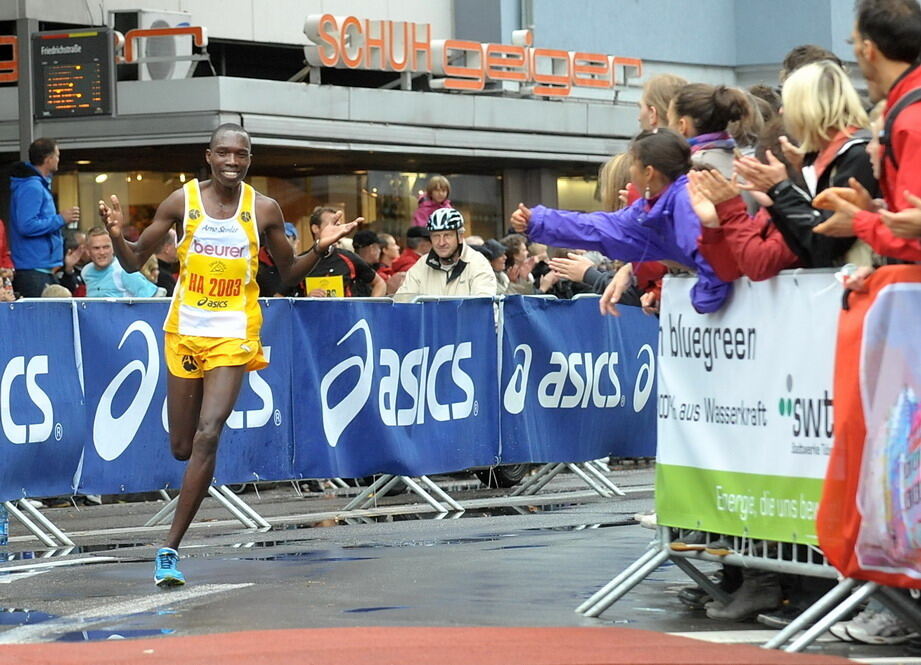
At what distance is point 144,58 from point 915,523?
64.4 feet

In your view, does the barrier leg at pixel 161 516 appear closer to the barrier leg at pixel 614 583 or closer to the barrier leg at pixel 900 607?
the barrier leg at pixel 614 583

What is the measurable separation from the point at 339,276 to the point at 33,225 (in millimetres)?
2793

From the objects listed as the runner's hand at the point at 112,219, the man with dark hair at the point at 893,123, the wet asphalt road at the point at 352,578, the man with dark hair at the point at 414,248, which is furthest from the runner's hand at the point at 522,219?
the man with dark hair at the point at 414,248

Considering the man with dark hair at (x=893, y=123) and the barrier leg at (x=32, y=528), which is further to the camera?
the barrier leg at (x=32, y=528)

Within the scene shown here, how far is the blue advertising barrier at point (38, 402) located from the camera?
37.1 feet

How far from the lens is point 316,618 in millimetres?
7707

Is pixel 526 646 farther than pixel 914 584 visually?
Yes

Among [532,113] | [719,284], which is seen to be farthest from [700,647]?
[532,113]

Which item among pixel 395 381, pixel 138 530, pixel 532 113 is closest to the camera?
pixel 138 530

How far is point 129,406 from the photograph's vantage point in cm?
1204

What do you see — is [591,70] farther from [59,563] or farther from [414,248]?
[59,563]

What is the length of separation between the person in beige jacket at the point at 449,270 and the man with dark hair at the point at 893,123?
27.7ft

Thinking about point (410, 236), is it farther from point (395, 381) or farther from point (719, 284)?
point (719, 284)

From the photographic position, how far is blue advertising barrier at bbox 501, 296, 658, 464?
46.4 feet
